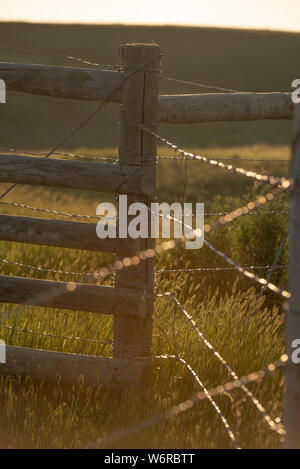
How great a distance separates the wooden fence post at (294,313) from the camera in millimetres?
1850

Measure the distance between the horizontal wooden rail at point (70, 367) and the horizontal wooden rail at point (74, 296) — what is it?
269mm

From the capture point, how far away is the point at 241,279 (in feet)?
18.6

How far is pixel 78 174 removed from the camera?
3426 mm

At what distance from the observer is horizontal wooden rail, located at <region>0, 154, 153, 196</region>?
3375 mm

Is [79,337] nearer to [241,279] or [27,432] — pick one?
[27,432]

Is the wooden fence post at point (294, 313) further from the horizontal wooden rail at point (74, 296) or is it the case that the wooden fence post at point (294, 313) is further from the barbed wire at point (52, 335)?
the barbed wire at point (52, 335)

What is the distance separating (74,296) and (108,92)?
1.10 metres

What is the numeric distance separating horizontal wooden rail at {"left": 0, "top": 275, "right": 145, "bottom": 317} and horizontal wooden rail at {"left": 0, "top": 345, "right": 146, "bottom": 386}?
27cm

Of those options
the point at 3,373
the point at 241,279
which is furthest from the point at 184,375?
the point at 241,279

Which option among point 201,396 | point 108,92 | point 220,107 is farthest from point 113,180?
point 201,396

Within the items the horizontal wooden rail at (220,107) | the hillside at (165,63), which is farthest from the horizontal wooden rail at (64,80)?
the hillside at (165,63)

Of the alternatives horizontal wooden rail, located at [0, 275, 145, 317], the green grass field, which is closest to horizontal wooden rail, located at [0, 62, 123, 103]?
the green grass field

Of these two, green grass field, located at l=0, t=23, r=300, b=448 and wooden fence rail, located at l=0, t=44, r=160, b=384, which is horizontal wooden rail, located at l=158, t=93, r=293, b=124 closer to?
wooden fence rail, located at l=0, t=44, r=160, b=384
